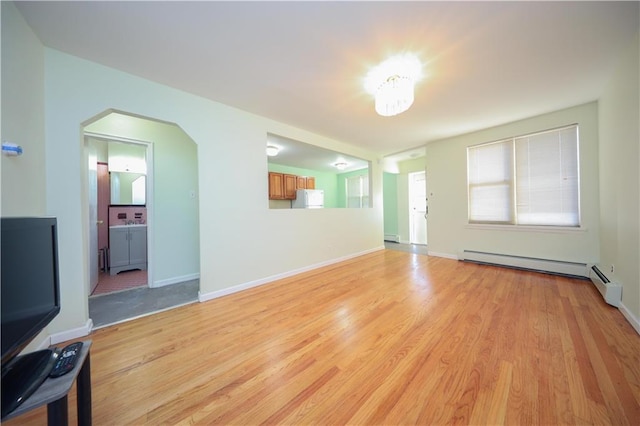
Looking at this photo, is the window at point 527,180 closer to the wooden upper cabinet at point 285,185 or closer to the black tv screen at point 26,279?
the wooden upper cabinet at point 285,185

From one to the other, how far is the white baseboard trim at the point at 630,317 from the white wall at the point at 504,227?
1324 millimetres

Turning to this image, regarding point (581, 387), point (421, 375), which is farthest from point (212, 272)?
point (581, 387)

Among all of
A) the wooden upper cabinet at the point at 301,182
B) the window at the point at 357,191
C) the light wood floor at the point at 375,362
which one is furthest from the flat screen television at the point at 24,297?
the window at the point at 357,191

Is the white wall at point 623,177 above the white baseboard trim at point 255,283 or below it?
above

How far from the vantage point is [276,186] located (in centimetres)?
570

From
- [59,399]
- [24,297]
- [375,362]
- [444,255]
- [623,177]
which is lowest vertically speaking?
[375,362]

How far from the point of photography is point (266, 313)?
2.23 metres

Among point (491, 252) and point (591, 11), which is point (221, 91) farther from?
point (491, 252)

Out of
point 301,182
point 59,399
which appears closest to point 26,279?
point 59,399

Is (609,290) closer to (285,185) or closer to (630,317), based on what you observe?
(630,317)

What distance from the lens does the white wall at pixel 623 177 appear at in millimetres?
1837

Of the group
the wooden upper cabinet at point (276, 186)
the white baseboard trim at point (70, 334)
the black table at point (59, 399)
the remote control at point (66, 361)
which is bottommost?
the white baseboard trim at point (70, 334)

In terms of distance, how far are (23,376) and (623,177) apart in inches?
173

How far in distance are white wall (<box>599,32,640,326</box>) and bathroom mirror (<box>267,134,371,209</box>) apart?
3.57 meters
